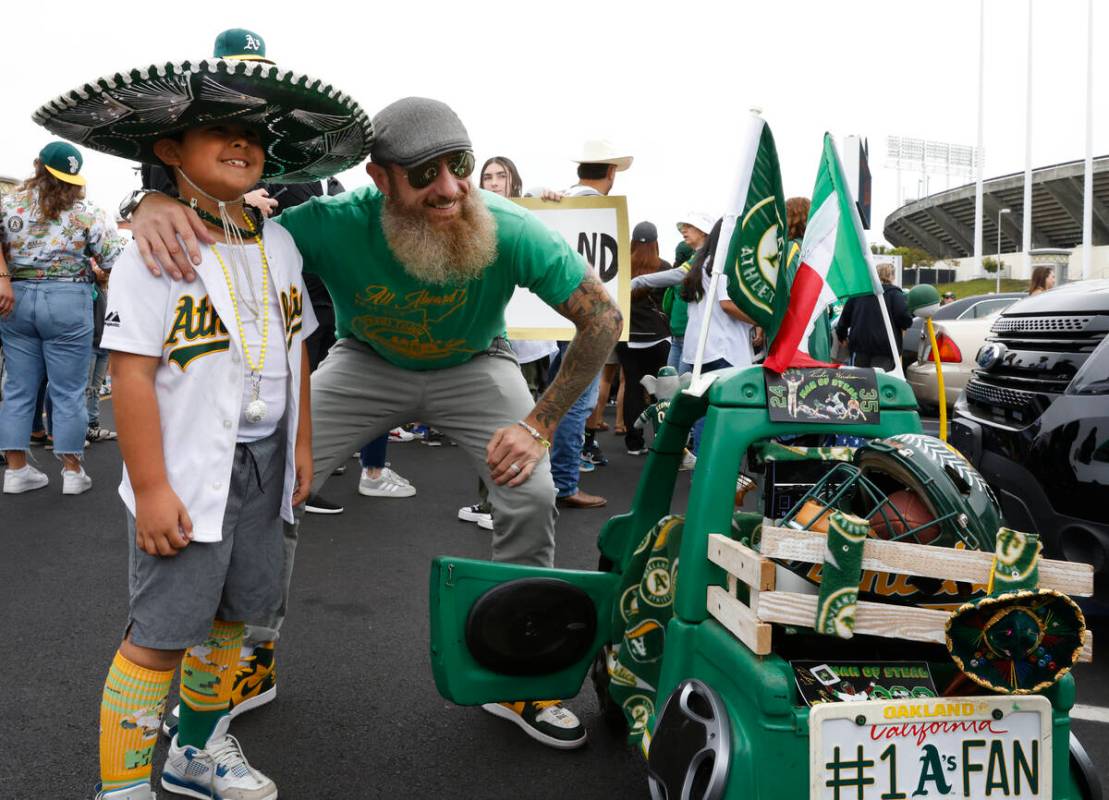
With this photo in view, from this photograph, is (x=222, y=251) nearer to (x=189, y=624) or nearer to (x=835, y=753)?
(x=189, y=624)

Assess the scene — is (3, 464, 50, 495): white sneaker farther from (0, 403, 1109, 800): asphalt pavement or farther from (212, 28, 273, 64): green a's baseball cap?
(212, 28, 273, 64): green a's baseball cap

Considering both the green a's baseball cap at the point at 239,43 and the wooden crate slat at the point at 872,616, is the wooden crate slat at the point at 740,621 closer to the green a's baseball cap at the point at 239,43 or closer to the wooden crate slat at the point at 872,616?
the wooden crate slat at the point at 872,616

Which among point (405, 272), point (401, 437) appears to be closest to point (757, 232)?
point (405, 272)

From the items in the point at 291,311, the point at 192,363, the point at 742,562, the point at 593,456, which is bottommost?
the point at 593,456

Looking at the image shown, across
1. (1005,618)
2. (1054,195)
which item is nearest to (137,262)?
(1005,618)

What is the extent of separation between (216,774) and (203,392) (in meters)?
1.05

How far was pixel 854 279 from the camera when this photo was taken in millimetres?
2268

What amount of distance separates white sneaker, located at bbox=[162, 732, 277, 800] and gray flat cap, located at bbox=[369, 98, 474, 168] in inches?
63.6

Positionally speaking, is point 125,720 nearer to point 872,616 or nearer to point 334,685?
point 334,685

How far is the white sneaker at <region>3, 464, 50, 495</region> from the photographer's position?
5965 mm

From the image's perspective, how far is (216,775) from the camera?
7.96ft

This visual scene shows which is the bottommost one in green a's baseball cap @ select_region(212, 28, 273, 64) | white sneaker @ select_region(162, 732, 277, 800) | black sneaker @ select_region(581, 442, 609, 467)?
black sneaker @ select_region(581, 442, 609, 467)

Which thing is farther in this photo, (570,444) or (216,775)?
(570,444)

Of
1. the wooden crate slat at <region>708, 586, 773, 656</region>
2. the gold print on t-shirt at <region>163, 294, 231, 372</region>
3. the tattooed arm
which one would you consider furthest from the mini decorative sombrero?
the gold print on t-shirt at <region>163, 294, 231, 372</region>
